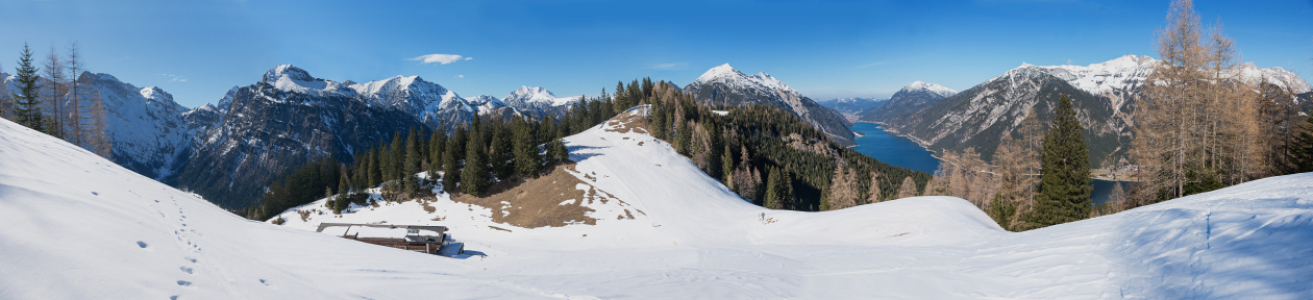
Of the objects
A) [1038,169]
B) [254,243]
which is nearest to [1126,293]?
[254,243]

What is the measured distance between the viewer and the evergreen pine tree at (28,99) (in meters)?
25.1

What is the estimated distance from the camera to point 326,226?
105ft

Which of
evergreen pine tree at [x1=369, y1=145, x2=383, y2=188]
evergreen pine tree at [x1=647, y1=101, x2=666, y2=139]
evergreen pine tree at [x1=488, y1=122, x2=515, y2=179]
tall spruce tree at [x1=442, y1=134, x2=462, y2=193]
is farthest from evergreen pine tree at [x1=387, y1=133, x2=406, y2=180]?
evergreen pine tree at [x1=647, y1=101, x2=666, y2=139]

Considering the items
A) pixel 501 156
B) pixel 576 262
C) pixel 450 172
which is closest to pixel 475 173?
pixel 501 156

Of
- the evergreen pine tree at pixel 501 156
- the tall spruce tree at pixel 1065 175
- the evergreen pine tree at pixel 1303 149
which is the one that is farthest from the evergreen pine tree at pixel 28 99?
the evergreen pine tree at pixel 1303 149

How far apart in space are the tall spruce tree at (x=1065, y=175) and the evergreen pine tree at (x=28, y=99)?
2510 inches

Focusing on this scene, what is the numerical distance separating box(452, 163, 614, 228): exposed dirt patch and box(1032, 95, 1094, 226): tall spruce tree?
33702 millimetres

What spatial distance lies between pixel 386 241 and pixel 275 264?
77.4ft

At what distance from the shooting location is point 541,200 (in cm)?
4372

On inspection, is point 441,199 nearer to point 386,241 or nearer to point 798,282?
point 386,241

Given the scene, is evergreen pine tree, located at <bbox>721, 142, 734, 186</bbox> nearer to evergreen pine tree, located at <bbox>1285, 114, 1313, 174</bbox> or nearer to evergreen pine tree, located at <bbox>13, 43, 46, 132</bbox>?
evergreen pine tree, located at <bbox>1285, 114, 1313, 174</bbox>

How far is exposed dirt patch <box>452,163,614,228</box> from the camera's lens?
39.4 meters

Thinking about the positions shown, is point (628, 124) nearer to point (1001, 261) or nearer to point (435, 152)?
point (435, 152)

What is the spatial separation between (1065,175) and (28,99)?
217 feet
